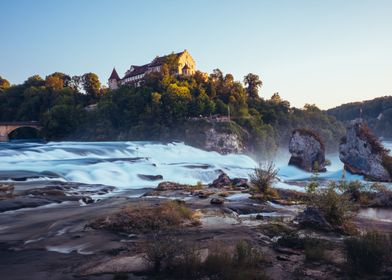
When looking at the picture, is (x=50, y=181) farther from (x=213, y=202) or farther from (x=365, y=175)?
(x=365, y=175)

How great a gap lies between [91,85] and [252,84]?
4313cm

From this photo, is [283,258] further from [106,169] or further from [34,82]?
[34,82]

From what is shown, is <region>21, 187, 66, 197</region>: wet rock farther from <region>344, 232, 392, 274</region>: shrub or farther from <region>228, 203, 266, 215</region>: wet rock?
<region>344, 232, 392, 274</region>: shrub

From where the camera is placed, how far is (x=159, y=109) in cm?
7138

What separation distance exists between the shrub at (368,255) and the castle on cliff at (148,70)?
280 feet

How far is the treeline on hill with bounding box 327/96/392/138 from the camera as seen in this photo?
434 feet

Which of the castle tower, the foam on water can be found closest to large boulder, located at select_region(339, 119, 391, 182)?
the foam on water

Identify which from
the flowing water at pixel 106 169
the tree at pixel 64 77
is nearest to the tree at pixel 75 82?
the tree at pixel 64 77

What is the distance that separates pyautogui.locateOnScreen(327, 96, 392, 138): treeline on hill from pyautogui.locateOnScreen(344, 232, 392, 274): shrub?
12457 cm

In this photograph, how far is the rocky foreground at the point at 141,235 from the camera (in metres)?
8.34

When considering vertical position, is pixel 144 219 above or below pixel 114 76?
below

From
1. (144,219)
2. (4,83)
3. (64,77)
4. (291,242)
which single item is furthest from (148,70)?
(291,242)

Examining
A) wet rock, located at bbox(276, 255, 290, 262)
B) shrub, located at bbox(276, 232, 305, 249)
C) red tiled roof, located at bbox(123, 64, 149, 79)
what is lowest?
wet rock, located at bbox(276, 255, 290, 262)

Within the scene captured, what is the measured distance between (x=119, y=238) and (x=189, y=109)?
62.7m
